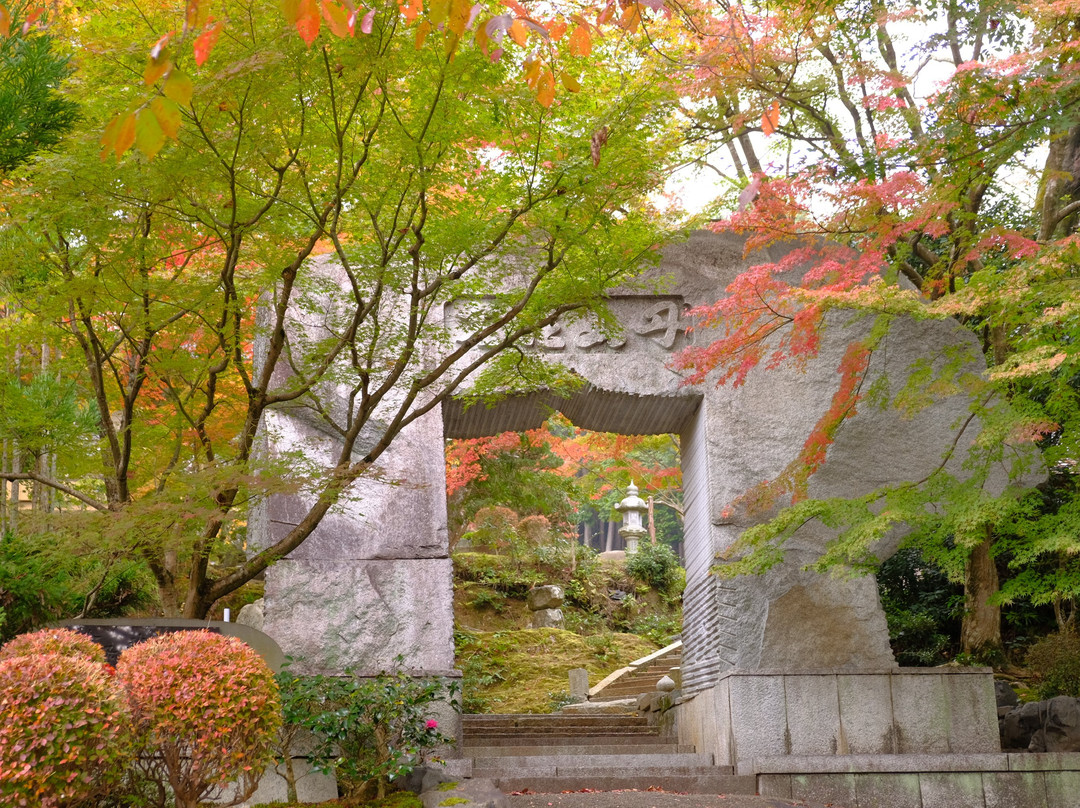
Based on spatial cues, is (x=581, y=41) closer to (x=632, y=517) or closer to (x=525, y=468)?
(x=525, y=468)

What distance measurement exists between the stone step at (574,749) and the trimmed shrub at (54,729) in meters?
4.59

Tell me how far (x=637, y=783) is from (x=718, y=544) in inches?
85.9

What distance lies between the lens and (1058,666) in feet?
25.4

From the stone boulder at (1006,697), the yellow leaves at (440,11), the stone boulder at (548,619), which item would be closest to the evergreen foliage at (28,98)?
the yellow leaves at (440,11)

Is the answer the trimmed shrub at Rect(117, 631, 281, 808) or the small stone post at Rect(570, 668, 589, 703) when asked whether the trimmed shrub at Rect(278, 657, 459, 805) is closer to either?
the trimmed shrub at Rect(117, 631, 281, 808)

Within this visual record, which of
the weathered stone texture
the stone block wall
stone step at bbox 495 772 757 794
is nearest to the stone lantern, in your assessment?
the weathered stone texture

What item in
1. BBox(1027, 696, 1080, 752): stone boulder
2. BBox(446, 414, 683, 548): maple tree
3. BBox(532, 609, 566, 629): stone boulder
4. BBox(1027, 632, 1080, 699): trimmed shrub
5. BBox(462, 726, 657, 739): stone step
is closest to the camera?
BBox(1027, 696, 1080, 752): stone boulder

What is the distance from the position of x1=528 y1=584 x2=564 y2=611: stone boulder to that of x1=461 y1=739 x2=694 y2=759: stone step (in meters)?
8.28

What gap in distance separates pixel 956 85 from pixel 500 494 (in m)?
8.53

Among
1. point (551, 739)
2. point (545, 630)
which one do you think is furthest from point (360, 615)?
point (545, 630)

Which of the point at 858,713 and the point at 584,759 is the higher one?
the point at 858,713

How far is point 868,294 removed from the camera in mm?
6625

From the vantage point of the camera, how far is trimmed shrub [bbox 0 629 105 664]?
156 inches

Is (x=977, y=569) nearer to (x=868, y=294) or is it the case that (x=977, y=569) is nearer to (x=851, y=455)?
(x=851, y=455)
